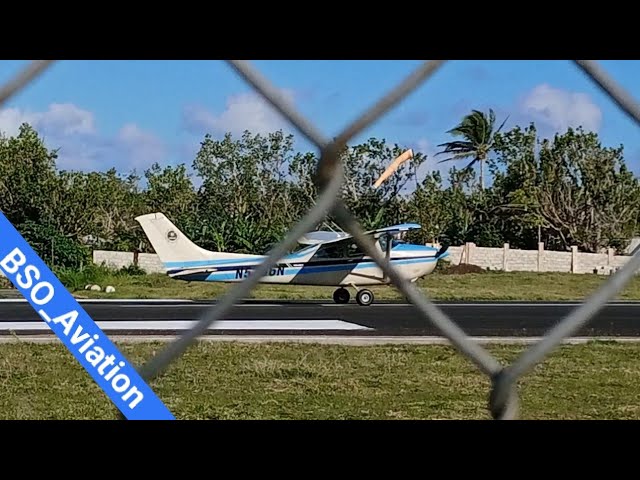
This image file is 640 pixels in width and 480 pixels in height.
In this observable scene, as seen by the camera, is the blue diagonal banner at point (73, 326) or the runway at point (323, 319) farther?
the runway at point (323, 319)

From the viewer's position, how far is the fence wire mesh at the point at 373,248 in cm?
23

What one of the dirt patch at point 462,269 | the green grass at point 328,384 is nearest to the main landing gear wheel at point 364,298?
the dirt patch at point 462,269

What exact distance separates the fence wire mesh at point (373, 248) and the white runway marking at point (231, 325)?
389cm

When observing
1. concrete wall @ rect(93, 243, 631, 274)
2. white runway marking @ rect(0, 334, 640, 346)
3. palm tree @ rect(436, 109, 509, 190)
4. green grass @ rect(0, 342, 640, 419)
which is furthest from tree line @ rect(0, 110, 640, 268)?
white runway marking @ rect(0, 334, 640, 346)

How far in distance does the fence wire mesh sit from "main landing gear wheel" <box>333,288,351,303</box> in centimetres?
619

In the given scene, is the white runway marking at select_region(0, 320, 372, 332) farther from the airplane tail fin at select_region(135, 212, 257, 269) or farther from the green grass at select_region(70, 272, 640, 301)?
the green grass at select_region(70, 272, 640, 301)

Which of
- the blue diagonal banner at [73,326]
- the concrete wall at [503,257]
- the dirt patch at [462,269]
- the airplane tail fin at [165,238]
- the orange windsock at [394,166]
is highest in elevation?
the dirt patch at [462,269]

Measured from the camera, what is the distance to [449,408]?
84.0 inches

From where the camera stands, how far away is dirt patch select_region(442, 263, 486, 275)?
234 inches

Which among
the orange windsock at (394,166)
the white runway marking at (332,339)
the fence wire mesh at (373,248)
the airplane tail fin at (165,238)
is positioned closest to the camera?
the fence wire mesh at (373,248)

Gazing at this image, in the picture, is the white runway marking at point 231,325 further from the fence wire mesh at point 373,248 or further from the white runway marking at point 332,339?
the fence wire mesh at point 373,248

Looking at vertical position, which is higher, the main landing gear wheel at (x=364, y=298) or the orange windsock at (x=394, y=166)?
the main landing gear wheel at (x=364, y=298)
